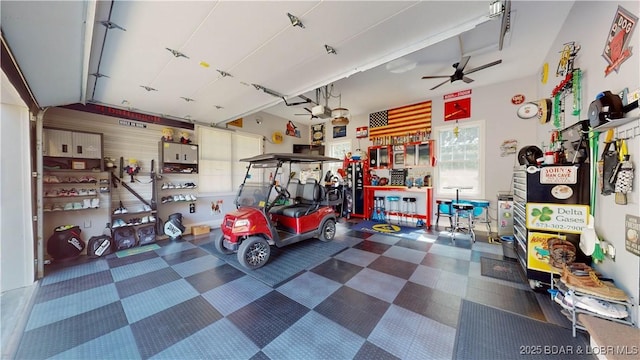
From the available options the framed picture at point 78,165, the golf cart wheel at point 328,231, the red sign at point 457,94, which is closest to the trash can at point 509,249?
the golf cart wheel at point 328,231

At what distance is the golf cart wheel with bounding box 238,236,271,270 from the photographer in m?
3.05

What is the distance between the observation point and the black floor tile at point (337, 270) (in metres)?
2.89

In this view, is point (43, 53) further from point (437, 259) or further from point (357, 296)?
point (437, 259)

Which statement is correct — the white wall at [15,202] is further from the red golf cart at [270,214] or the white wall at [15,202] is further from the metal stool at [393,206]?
the metal stool at [393,206]

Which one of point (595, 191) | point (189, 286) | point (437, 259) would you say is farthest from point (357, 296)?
point (595, 191)

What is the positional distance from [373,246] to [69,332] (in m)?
4.08

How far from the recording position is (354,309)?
2215mm

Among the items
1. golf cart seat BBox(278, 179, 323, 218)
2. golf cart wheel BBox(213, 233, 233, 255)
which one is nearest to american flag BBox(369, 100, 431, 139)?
golf cart seat BBox(278, 179, 323, 218)

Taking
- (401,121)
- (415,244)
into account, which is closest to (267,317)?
(415,244)

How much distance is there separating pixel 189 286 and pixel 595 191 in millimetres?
4796

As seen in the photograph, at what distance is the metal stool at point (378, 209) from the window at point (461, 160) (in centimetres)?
161

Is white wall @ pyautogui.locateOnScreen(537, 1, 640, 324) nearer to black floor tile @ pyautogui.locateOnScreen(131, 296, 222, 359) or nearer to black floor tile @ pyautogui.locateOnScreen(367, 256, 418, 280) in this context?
black floor tile @ pyautogui.locateOnScreen(367, 256, 418, 280)

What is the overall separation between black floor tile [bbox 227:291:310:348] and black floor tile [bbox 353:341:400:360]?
0.70 m

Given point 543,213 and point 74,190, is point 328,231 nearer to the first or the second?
point 543,213
